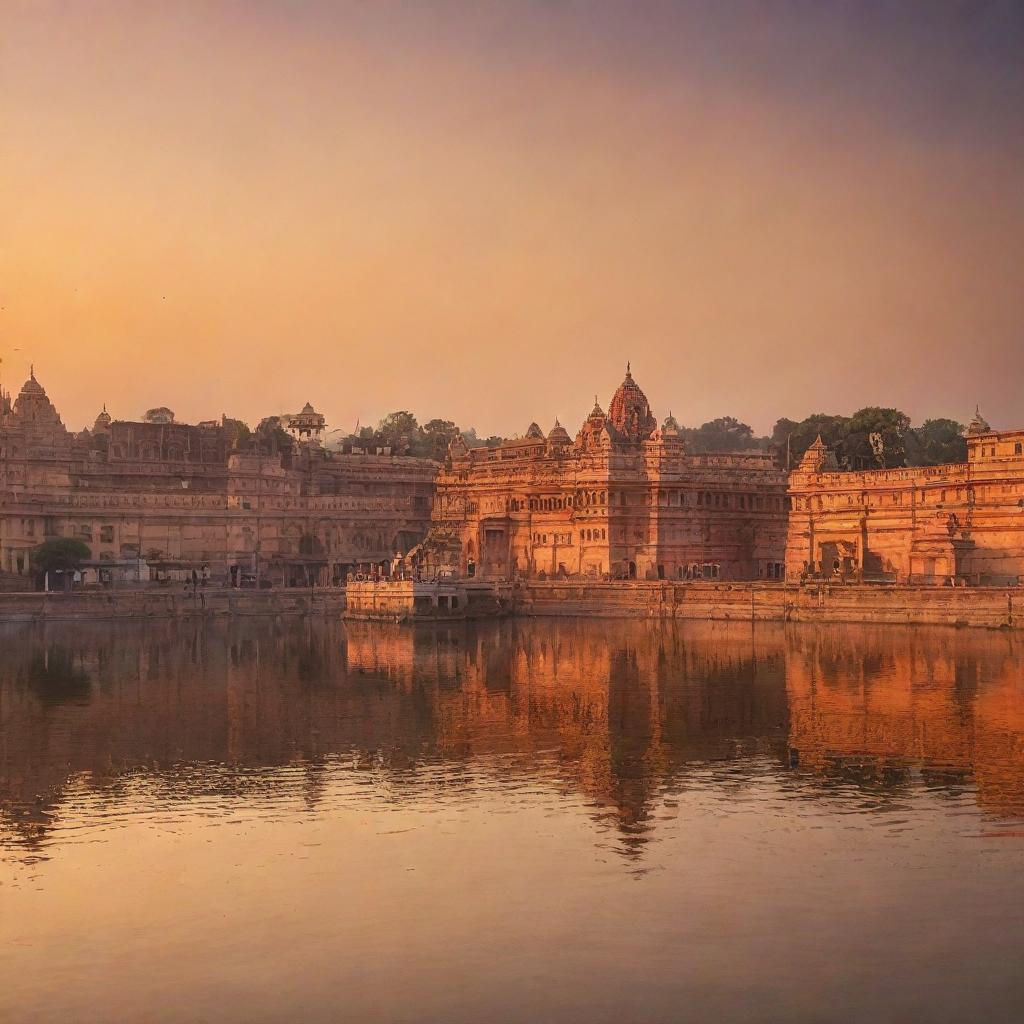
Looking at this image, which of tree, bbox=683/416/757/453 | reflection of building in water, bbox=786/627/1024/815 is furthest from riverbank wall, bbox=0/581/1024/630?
tree, bbox=683/416/757/453

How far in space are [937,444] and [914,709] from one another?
76809mm

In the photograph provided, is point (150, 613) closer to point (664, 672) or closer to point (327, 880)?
point (664, 672)

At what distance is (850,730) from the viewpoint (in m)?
33.1

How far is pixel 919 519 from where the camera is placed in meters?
70.6

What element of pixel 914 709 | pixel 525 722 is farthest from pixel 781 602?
pixel 525 722

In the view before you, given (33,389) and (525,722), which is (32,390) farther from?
(525,722)

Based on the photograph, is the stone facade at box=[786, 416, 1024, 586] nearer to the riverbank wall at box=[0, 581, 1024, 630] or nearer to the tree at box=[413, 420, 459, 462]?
the riverbank wall at box=[0, 581, 1024, 630]

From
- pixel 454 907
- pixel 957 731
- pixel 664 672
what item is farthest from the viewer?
pixel 664 672

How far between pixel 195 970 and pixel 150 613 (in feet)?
197

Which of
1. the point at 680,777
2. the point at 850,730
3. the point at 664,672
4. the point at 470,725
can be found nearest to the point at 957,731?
the point at 850,730

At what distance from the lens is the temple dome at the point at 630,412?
10294 centimetres

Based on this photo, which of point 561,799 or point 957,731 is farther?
point 957,731

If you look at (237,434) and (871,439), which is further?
(237,434)

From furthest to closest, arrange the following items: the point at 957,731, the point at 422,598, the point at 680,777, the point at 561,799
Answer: the point at 422,598 < the point at 957,731 < the point at 680,777 < the point at 561,799
